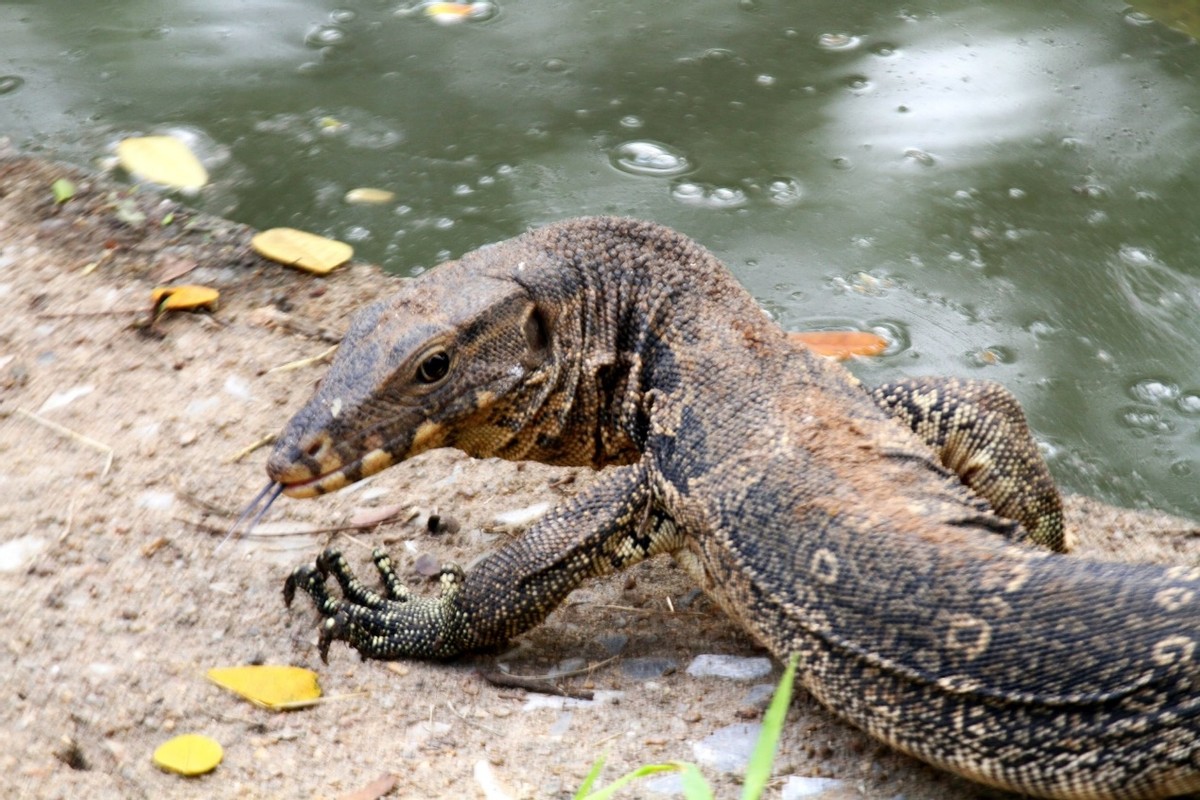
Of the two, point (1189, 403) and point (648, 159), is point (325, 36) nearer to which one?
point (648, 159)

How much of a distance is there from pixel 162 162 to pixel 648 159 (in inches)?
94.9

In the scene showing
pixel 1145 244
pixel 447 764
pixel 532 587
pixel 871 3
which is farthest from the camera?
pixel 871 3

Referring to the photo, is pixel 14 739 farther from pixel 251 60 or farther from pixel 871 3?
pixel 871 3

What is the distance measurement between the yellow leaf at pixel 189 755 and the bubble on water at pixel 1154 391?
3618mm

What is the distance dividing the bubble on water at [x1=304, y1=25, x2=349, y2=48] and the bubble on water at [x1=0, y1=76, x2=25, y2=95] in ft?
5.19

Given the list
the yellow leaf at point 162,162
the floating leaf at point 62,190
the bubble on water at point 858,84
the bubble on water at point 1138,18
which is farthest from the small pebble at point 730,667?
the bubble on water at point 1138,18

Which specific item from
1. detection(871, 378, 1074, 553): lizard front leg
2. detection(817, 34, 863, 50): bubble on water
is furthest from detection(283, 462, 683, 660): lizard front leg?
detection(817, 34, 863, 50): bubble on water

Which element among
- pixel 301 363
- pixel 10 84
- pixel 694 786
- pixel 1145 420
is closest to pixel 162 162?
pixel 10 84

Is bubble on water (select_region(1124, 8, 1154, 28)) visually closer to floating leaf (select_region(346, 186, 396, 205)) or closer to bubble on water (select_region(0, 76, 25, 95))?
floating leaf (select_region(346, 186, 396, 205))

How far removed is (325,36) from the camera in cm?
740

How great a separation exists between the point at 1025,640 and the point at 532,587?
Answer: 1337 mm

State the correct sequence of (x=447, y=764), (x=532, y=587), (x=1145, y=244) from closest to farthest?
(x=447, y=764) < (x=532, y=587) < (x=1145, y=244)

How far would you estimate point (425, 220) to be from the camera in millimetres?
5898

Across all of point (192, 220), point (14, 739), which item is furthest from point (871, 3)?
point (14, 739)
